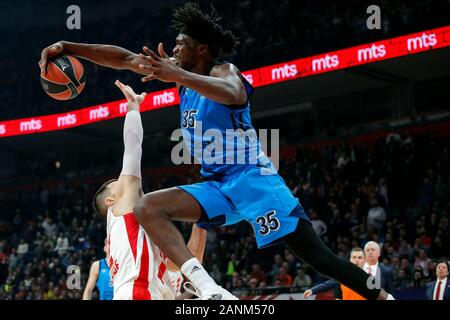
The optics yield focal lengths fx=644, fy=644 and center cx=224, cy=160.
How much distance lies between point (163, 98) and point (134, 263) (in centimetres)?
1210

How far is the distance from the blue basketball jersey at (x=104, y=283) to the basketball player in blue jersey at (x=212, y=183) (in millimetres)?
2518

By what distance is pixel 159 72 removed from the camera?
10.2 feet

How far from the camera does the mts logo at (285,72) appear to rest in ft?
45.3

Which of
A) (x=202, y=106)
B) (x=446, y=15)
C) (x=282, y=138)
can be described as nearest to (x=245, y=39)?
(x=282, y=138)

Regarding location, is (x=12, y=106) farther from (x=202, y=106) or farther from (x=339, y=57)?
(x=202, y=106)

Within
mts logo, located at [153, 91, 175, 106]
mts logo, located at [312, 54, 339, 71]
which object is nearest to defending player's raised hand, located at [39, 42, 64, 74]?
mts logo, located at [312, 54, 339, 71]

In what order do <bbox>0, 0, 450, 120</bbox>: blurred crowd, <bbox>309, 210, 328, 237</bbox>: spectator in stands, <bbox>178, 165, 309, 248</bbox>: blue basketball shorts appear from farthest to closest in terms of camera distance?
1. <bbox>0, 0, 450, 120</bbox>: blurred crowd
2. <bbox>309, 210, 328, 237</bbox>: spectator in stands
3. <bbox>178, 165, 309, 248</bbox>: blue basketball shorts

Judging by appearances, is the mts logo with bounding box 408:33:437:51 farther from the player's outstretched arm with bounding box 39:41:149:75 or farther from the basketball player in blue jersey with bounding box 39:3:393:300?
the player's outstretched arm with bounding box 39:41:149:75

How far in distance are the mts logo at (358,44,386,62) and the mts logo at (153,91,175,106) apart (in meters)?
4.50

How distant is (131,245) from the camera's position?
3.34m

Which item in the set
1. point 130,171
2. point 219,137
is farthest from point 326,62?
point 130,171

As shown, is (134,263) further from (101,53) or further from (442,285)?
(442,285)

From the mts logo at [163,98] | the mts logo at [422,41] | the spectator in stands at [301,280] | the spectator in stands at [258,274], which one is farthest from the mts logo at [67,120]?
the mts logo at [422,41]

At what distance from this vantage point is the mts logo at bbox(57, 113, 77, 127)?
664 inches
